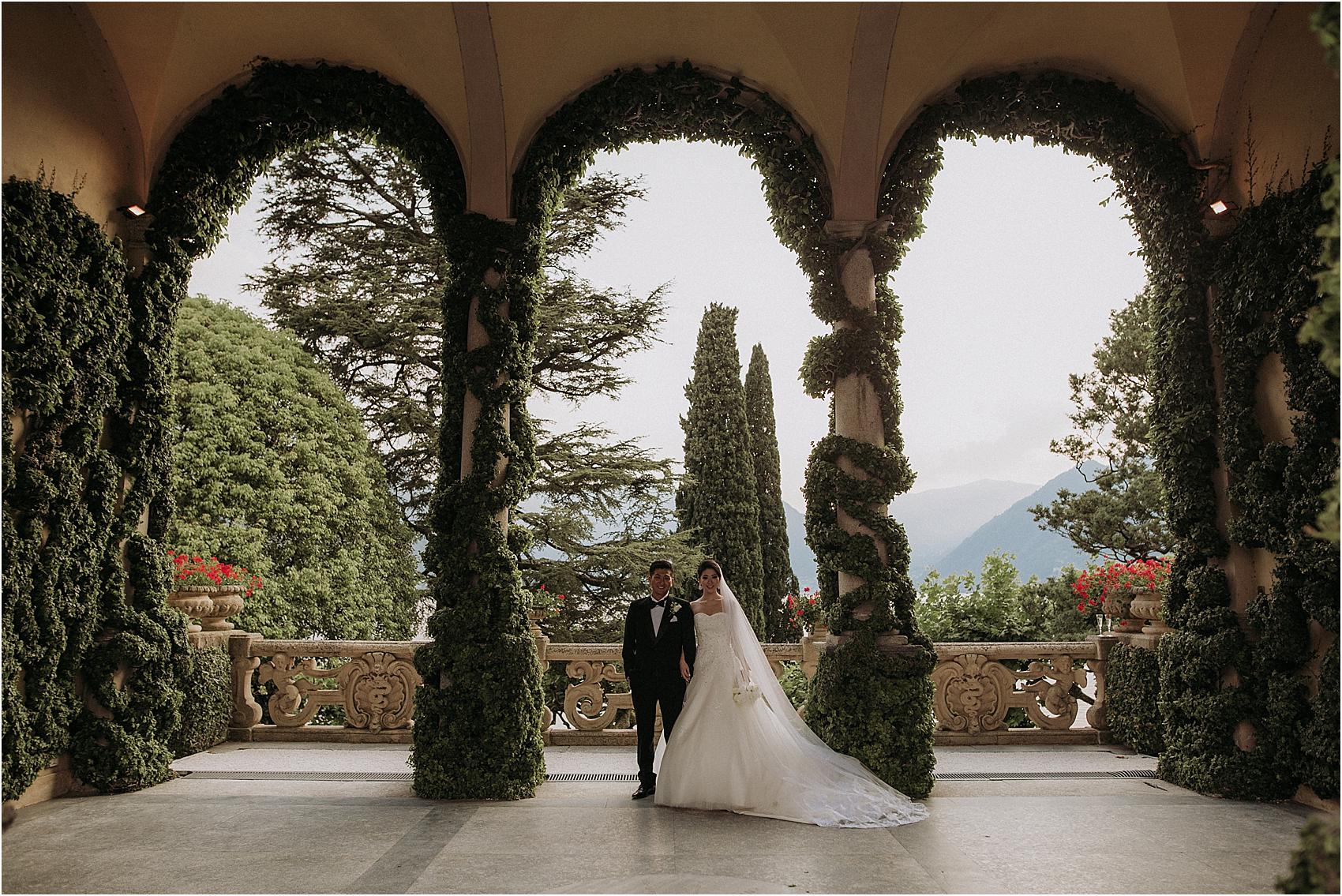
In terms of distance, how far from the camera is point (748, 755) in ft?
21.1

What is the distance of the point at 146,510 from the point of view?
25.2ft

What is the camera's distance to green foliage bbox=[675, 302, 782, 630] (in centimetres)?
1792

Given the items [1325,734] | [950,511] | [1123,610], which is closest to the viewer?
[1325,734]

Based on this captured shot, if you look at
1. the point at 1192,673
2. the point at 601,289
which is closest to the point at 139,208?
the point at 1192,673

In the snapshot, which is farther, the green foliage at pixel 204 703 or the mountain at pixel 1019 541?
the mountain at pixel 1019 541

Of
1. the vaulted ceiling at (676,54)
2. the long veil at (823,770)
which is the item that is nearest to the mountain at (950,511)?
the vaulted ceiling at (676,54)

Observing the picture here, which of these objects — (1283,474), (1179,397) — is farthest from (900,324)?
(1283,474)

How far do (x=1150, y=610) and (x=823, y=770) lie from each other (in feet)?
12.8

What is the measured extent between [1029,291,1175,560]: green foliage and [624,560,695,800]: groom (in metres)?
13.2

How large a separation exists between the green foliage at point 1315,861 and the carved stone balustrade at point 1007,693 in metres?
6.71

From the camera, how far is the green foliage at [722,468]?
17.9m

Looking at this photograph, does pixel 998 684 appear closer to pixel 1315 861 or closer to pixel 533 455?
pixel 533 455

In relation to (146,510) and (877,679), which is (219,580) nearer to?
(146,510)

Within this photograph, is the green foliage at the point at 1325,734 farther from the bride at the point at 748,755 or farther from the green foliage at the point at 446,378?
the green foliage at the point at 446,378
